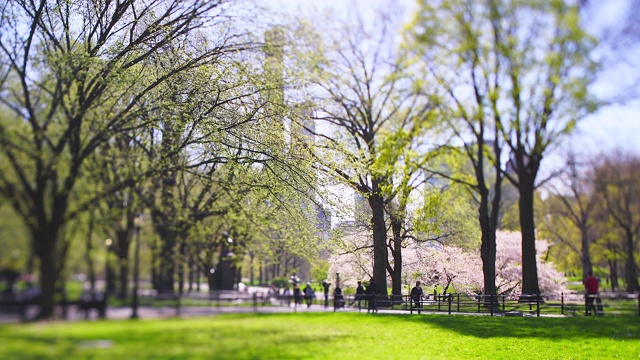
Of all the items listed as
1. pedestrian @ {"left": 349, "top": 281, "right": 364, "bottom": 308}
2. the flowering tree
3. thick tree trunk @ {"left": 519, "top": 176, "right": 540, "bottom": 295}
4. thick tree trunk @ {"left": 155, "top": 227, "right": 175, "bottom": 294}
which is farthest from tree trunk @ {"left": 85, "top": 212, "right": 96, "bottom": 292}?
thick tree trunk @ {"left": 519, "top": 176, "right": 540, "bottom": 295}

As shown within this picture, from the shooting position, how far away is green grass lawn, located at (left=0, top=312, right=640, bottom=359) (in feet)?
13.2

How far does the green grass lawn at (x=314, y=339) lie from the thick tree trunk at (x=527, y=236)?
736 mm

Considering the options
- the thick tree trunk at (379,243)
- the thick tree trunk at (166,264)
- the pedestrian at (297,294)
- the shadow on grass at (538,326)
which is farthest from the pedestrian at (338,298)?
the thick tree trunk at (166,264)

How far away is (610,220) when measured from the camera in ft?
61.7

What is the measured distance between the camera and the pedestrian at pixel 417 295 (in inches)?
326

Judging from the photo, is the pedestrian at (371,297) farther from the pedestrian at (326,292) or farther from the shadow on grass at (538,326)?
the pedestrian at (326,292)

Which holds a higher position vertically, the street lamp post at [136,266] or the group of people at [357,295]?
the street lamp post at [136,266]

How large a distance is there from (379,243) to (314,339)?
2553 mm

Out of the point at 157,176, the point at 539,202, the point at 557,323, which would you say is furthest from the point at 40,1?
the point at 539,202

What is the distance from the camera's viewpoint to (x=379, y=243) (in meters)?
7.79

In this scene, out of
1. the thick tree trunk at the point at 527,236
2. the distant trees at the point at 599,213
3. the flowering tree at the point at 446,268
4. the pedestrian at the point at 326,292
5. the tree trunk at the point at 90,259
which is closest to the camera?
the tree trunk at the point at 90,259

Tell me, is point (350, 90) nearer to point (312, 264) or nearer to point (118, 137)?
point (312, 264)

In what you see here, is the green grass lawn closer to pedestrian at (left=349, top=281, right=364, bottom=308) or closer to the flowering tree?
pedestrian at (left=349, top=281, right=364, bottom=308)

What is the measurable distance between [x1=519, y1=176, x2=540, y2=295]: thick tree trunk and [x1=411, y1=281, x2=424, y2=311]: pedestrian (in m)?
2.12
